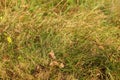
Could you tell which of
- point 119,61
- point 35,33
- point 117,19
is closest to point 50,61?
point 35,33

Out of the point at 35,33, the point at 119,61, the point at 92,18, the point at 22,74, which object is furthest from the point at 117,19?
the point at 22,74

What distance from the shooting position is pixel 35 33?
9.73 ft

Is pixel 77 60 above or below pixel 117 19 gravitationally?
below

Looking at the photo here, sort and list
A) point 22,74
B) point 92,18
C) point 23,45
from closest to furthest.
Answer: point 22,74 → point 23,45 → point 92,18

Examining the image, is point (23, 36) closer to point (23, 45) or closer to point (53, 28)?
point (23, 45)

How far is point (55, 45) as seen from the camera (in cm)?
291

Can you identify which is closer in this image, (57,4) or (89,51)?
(89,51)

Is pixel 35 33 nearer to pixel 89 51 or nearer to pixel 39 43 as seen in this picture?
pixel 39 43

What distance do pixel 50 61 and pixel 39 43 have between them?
222 mm

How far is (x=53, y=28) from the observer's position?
3000 millimetres

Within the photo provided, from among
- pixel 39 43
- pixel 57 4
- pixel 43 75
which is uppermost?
pixel 57 4

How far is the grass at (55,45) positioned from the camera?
2.79 m

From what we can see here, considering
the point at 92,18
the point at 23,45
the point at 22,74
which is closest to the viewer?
the point at 22,74

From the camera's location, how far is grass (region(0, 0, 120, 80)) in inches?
110
